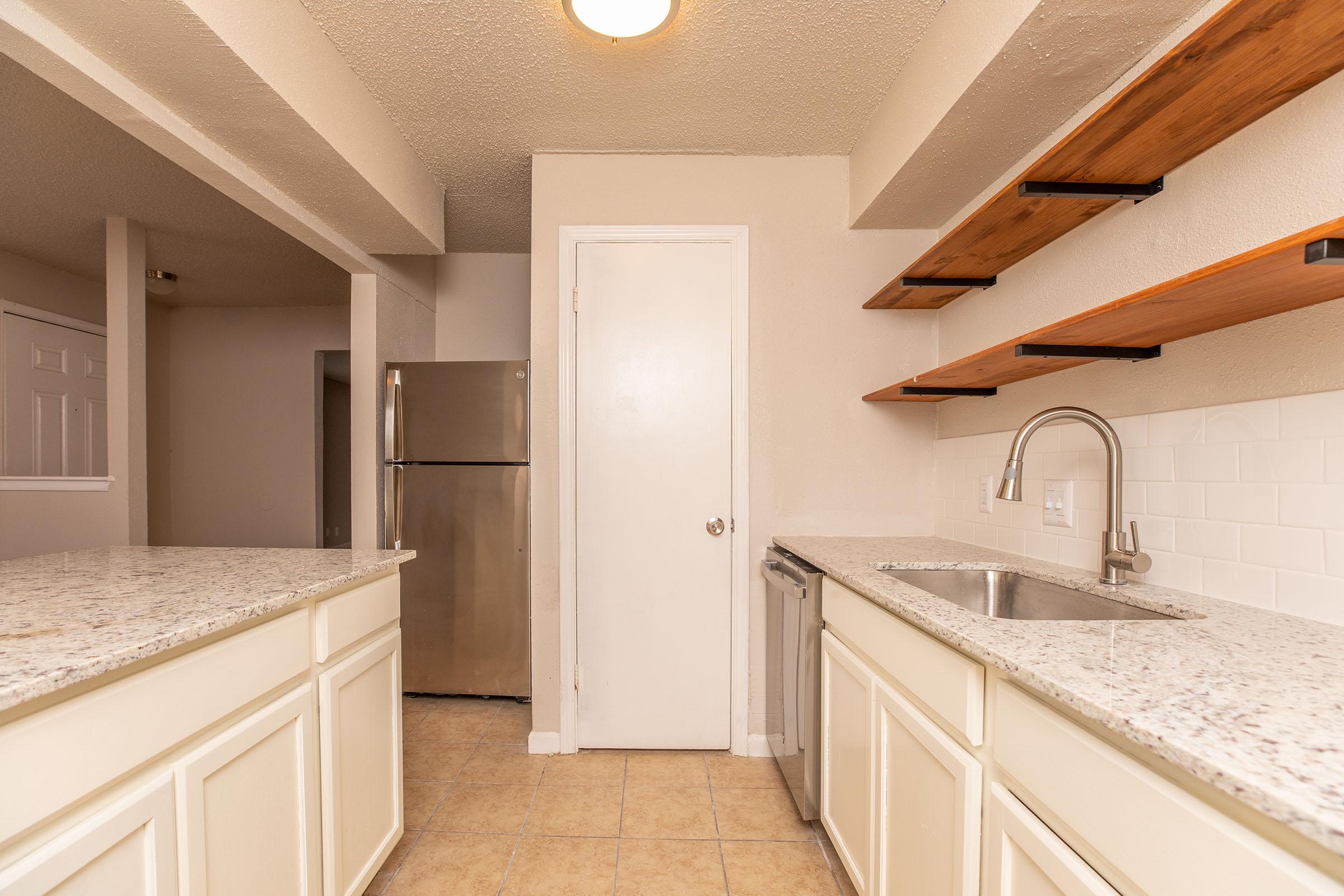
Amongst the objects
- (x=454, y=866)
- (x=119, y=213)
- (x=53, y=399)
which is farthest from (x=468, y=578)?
(x=53, y=399)

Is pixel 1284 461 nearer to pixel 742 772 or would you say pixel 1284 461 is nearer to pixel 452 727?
pixel 742 772

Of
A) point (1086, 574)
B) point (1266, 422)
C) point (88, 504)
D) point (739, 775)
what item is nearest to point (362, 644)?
point (739, 775)

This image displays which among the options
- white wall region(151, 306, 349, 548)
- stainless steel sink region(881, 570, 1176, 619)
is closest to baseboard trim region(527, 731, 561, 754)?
stainless steel sink region(881, 570, 1176, 619)

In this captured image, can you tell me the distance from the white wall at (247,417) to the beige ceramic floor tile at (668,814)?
12.7 feet

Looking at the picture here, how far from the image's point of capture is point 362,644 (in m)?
1.54

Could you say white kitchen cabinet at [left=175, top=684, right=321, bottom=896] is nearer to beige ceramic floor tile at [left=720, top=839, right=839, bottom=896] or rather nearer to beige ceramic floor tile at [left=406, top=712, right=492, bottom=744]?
beige ceramic floor tile at [left=720, top=839, right=839, bottom=896]

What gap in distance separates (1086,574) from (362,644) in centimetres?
176

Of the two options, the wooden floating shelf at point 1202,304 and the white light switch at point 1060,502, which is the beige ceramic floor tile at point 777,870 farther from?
the wooden floating shelf at point 1202,304

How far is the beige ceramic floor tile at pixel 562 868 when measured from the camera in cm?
163

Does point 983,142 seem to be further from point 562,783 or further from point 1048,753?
point 562,783

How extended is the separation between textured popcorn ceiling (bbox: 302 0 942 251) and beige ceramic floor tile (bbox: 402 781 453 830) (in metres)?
2.21

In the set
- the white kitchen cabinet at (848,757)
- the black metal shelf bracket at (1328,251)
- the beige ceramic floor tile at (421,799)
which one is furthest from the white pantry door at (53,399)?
the black metal shelf bracket at (1328,251)

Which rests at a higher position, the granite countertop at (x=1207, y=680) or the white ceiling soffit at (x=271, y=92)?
the white ceiling soffit at (x=271, y=92)

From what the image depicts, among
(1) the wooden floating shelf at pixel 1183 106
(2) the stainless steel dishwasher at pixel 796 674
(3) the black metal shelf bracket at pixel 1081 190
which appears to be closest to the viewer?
(1) the wooden floating shelf at pixel 1183 106
